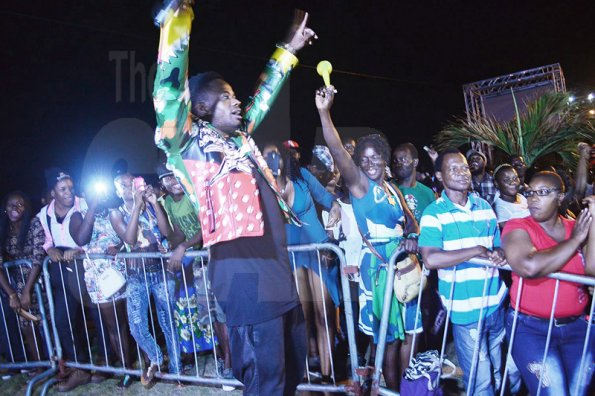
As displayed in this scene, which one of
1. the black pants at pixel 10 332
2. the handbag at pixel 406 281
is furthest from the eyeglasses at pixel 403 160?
the black pants at pixel 10 332

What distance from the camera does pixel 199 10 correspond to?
962 cm

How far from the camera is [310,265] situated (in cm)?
427

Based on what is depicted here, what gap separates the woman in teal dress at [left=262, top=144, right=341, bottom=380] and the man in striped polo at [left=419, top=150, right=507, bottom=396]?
1273mm

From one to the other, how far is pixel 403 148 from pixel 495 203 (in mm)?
1509

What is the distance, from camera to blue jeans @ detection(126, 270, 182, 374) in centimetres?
449

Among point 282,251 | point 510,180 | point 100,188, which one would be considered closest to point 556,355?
point 282,251

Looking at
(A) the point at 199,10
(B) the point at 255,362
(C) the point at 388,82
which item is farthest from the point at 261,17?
(B) the point at 255,362

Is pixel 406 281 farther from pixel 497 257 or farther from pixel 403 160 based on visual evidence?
pixel 403 160

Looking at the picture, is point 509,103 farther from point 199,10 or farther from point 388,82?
point 199,10

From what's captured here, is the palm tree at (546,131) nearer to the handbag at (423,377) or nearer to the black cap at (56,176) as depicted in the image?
the handbag at (423,377)

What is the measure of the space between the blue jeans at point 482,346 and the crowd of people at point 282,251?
1 cm

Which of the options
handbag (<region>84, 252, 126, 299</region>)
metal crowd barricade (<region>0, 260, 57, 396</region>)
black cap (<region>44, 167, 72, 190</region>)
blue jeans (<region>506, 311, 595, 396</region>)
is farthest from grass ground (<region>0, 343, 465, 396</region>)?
black cap (<region>44, 167, 72, 190</region>)

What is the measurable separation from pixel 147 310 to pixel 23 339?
2208 mm

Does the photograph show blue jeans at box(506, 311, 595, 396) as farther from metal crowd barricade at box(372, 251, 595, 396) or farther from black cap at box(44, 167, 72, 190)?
black cap at box(44, 167, 72, 190)
